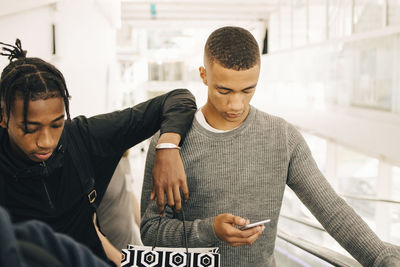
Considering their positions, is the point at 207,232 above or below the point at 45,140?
below

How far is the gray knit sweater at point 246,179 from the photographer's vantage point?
1.47 m

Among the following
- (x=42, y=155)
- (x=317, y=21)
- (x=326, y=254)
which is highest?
(x=317, y=21)

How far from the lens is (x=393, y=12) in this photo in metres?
5.53

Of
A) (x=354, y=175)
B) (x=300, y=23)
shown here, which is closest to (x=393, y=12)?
(x=354, y=175)

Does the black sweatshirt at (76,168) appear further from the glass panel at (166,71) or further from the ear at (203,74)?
the glass panel at (166,71)

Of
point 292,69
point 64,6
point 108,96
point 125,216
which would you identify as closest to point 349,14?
point 292,69

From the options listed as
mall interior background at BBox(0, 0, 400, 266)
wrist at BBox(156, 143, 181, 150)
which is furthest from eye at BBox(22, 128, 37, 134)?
mall interior background at BBox(0, 0, 400, 266)

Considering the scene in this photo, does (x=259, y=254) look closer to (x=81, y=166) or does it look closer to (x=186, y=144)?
(x=186, y=144)

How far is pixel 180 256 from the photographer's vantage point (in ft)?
3.94

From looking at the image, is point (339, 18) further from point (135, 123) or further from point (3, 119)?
point (3, 119)

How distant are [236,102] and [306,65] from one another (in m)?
8.38

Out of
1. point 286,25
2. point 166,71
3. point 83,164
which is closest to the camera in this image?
point 83,164

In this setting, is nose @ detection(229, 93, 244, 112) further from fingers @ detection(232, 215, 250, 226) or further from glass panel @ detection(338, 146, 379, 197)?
glass panel @ detection(338, 146, 379, 197)

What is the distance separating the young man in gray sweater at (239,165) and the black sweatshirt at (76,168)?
147 millimetres
